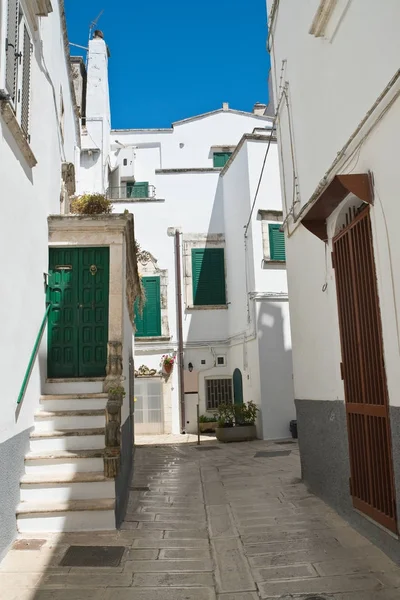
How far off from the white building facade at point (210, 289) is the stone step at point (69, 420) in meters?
8.10

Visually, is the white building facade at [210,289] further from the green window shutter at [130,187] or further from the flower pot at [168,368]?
the flower pot at [168,368]

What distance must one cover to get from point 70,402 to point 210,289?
34.9 ft

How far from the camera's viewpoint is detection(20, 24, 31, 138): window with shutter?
5.84 m

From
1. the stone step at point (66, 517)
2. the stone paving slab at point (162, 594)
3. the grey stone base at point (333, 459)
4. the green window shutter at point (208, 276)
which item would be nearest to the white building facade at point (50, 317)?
the stone step at point (66, 517)

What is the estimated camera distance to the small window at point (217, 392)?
1636cm

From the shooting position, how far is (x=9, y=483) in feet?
16.4

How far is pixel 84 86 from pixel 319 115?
16.4m

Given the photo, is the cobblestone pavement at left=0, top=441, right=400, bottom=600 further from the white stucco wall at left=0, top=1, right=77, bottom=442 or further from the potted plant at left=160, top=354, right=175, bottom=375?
the potted plant at left=160, top=354, right=175, bottom=375

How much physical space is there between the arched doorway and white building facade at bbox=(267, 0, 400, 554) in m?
8.35

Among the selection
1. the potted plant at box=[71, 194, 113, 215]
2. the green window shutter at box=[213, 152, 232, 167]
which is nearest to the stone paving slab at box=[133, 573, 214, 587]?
the potted plant at box=[71, 194, 113, 215]

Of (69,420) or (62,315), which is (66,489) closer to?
(69,420)

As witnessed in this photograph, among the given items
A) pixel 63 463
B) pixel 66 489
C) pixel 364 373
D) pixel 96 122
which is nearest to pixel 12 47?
pixel 63 463

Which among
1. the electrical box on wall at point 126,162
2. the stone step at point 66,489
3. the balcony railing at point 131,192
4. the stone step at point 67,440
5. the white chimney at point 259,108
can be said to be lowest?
the stone step at point 66,489

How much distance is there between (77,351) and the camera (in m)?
7.71
